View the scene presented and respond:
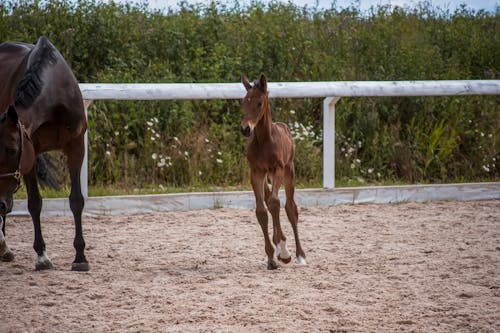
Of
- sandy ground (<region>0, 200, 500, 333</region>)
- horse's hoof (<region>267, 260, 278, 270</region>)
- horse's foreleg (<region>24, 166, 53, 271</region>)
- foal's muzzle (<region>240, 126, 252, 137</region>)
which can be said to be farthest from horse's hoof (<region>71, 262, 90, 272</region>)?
foal's muzzle (<region>240, 126, 252, 137</region>)

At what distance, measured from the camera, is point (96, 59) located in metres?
12.4

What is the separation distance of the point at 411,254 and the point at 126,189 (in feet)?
13.8

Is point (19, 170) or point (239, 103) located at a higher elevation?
point (239, 103)

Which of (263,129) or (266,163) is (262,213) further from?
(263,129)

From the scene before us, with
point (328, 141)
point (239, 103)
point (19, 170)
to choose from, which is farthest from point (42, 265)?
point (239, 103)

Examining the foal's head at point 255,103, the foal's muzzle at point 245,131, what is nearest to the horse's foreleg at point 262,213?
the foal's head at point 255,103

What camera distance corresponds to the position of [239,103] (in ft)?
40.0

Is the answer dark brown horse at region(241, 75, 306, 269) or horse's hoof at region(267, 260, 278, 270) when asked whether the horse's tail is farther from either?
horse's hoof at region(267, 260, 278, 270)

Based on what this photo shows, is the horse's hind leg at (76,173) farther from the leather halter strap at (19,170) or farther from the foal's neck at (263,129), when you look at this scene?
the foal's neck at (263,129)

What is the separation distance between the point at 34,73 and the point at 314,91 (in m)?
3.98

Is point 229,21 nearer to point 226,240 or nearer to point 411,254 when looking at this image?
point 226,240

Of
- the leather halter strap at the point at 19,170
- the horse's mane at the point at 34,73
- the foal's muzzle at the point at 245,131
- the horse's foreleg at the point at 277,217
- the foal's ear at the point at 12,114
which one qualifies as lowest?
the horse's foreleg at the point at 277,217

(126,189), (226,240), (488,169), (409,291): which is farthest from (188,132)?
(409,291)

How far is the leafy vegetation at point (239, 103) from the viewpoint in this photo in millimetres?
10844
